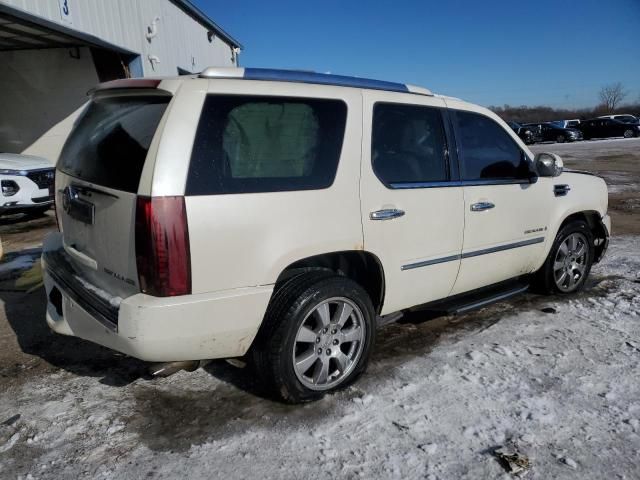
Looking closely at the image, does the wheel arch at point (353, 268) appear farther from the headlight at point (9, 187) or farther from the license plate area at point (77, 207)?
the headlight at point (9, 187)

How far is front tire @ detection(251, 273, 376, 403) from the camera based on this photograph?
2.74 m

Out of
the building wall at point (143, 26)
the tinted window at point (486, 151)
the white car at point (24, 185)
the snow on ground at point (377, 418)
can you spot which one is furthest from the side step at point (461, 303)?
the white car at point (24, 185)

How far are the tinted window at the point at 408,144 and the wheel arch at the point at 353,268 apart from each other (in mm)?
491

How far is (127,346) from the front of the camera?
2482mm

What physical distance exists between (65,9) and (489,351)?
871 centimetres

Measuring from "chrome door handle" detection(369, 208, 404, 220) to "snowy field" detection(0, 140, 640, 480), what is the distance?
1025 millimetres

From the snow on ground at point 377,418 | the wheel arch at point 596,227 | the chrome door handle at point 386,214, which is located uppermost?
the chrome door handle at point 386,214

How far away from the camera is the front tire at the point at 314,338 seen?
2738mm

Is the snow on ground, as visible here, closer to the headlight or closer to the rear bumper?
the rear bumper

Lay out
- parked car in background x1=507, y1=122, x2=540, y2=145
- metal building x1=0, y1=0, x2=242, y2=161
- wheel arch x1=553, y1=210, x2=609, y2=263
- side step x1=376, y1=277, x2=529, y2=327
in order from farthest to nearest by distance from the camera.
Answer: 1. parked car in background x1=507, y1=122, x2=540, y2=145
2. metal building x1=0, y1=0, x2=242, y2=161
3. wheel arch x1=553, y1=210, x2=609, y2=263
4. side step x1=376, y1=277, x2=529, y2=327

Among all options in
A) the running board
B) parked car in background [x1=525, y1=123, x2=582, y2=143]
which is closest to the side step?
the running board

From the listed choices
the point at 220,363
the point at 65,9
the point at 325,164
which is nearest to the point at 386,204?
the point at 325,164

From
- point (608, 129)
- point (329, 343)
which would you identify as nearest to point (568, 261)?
point (329, 343)

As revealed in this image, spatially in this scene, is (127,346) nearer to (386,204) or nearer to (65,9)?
(386,204)
